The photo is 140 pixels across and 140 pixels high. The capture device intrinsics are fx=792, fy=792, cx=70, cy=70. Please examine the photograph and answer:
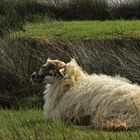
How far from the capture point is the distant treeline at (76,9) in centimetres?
2470

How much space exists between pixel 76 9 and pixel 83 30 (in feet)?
13.0

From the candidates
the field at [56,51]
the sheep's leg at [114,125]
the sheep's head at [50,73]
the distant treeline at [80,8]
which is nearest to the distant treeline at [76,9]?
the distant treeline at [80,8]

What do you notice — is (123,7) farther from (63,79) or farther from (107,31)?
(63,79)

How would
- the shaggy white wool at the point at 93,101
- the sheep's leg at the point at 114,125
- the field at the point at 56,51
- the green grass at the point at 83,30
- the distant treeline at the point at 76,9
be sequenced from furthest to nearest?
the distant treeline at the point at 76,9 → the green grass at the point at 83,30 → the field at the point at 56,51 → the shaggy white wool at the point at 93,101 → the sheep's leg at the point at 114,125

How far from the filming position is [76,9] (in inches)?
982

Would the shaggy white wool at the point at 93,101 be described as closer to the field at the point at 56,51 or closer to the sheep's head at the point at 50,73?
the sheep's head at the point at 50,73

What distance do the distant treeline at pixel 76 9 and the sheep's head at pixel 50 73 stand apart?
9281 mm

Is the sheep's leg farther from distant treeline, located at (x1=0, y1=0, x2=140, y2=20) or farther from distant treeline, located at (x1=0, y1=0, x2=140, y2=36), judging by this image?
distant treeline, located at (x1=0, y1=0, x2=140, y2=20)

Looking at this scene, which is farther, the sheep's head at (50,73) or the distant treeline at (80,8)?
the distant treeline at (80,8)

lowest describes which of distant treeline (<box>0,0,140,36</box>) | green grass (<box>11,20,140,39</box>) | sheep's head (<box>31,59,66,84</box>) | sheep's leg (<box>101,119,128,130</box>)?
sheep's leg (<box>101,119,128,130</box>)

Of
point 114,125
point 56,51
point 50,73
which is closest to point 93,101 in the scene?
point 114,125

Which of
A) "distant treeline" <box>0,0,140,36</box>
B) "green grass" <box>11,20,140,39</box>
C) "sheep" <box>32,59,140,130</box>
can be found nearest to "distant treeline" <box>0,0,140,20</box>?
"distant treeline" <box>0,0,140,36</box>

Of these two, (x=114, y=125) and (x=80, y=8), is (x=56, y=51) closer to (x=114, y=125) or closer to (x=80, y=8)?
(x=80, y=8)

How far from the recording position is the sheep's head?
1514 centimetres
